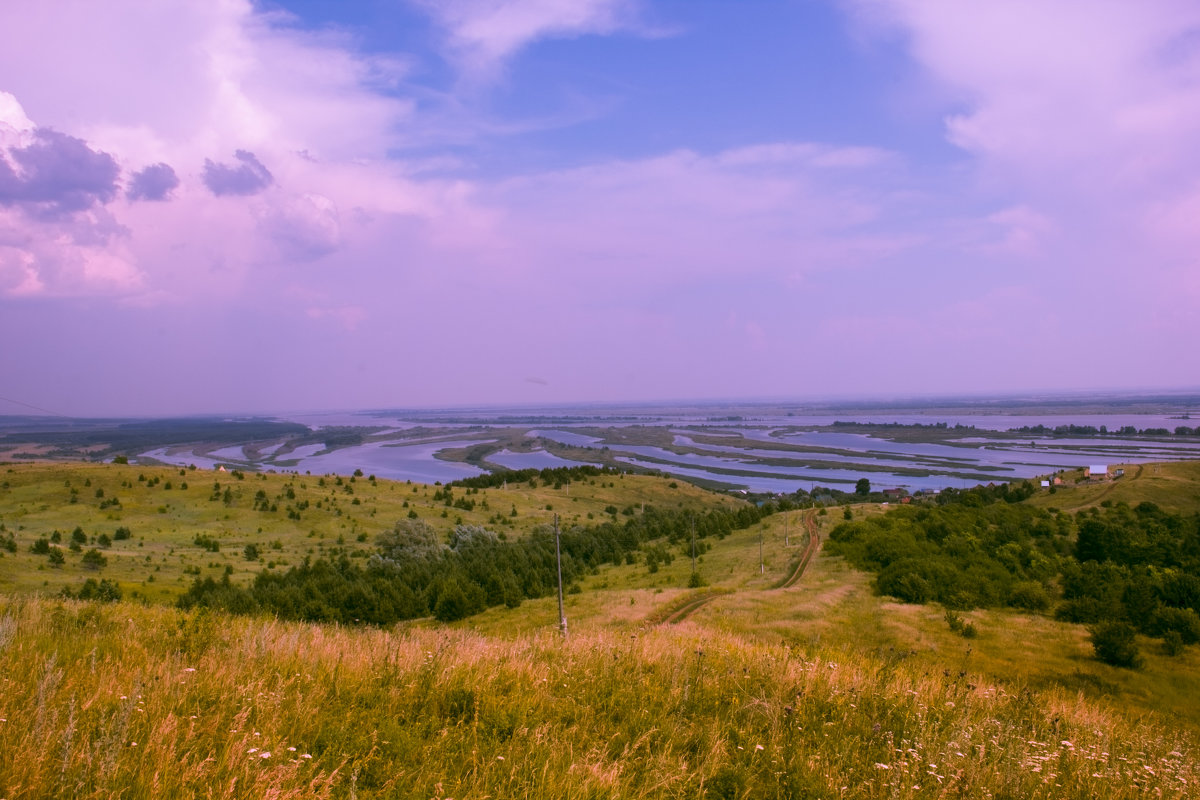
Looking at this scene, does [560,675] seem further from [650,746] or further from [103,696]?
[103,696]

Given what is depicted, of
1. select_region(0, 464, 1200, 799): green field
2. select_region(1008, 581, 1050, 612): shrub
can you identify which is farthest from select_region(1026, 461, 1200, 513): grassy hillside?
select_region(0, 464, 1200, 799): green field

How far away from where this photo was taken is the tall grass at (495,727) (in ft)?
10.9

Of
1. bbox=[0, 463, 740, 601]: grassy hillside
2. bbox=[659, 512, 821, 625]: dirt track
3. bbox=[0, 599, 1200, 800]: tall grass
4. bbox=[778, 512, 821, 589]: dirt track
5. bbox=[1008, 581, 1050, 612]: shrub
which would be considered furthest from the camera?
bbox=[778, 512, 821, 589]: dirt track

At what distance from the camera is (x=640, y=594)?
2903 cm

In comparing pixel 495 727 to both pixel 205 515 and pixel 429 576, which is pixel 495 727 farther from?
pixel 205 515

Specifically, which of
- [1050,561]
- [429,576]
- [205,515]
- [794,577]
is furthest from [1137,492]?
[205,515]

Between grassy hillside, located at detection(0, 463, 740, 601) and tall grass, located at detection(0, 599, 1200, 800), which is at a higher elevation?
tall grass, located at detection(0, 599, 1200, 800)

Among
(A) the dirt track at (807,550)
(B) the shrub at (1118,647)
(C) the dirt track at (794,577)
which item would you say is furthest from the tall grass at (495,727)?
(A) the dirt track at (807,550)

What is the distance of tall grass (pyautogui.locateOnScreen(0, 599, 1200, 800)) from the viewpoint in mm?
3312

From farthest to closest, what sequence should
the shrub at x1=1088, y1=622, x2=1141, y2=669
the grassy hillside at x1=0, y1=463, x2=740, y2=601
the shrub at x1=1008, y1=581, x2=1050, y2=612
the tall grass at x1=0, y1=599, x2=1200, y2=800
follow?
the grassy hillside at x1=0, y1=463, x2=740, y2=601
the shrub at x1=1008, y1=581, x2=1050, y2=612
the shrub at x1=1088, y1=622, x2=1141, y2=669
the tall grass at x1=0, y1=599, x2=1200, y2=800

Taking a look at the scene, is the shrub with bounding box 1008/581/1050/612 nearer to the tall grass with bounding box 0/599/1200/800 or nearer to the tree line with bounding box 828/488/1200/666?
the tree line with bounding box 828/488/1200/666

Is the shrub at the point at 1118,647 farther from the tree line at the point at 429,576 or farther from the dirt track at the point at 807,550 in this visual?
the tree line at the point at 429,576

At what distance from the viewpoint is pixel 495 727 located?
4.46 meters

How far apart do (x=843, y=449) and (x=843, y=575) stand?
337 feet
